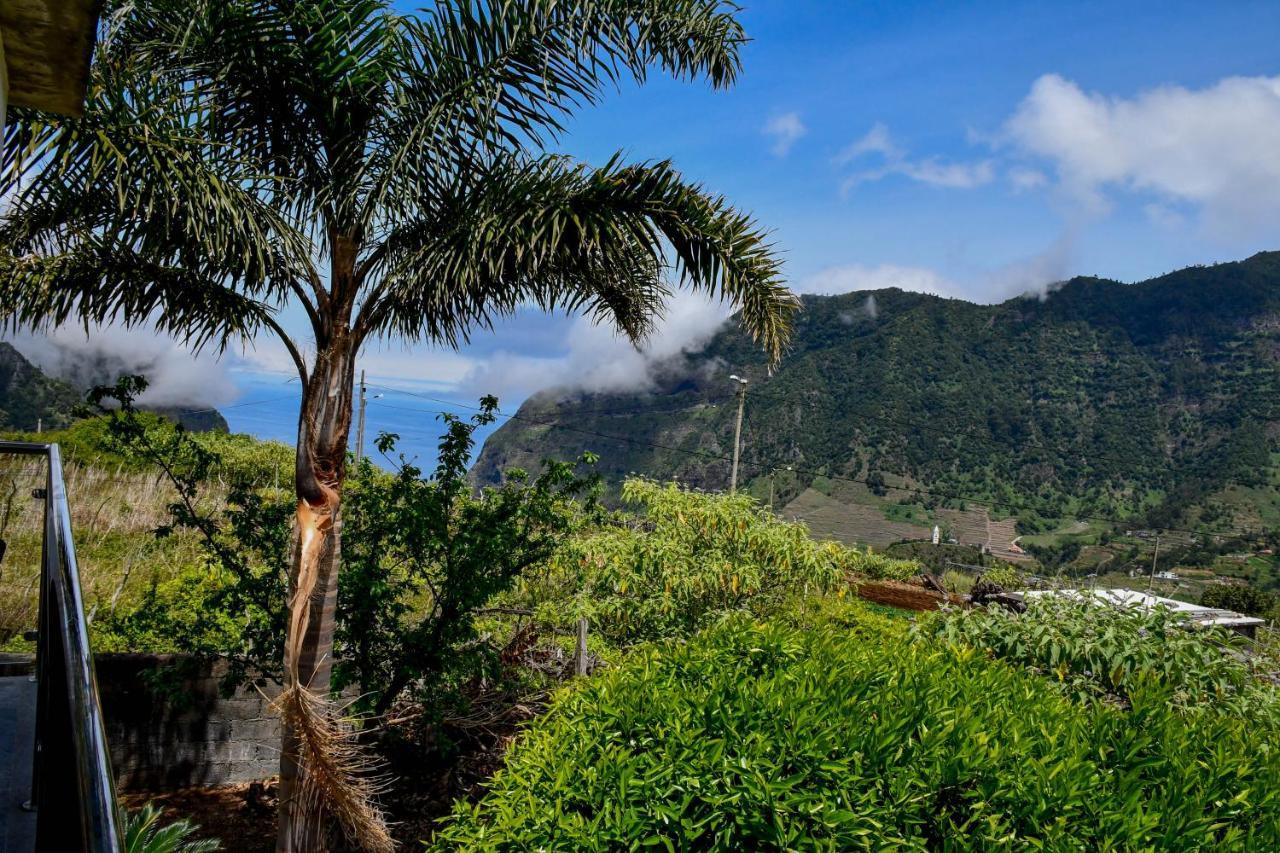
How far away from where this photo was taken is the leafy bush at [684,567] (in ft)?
22.6

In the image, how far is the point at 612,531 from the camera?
743 cm

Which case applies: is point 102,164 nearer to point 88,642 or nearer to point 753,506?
point 88,642

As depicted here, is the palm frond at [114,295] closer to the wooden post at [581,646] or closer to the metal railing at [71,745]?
the wooden post at [581,646]

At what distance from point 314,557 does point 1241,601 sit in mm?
26569

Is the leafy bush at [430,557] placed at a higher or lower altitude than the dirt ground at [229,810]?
higher

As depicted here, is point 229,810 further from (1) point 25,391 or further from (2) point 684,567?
(1) point 25,391

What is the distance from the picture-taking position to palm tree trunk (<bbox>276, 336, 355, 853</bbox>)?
507 centimetres

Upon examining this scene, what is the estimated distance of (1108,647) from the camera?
15.7ft

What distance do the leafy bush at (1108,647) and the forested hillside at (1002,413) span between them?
65777 millimetres

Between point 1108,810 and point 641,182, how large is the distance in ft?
13.8

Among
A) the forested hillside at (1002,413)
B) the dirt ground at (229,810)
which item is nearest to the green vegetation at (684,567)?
the dirt ground at (229,810)

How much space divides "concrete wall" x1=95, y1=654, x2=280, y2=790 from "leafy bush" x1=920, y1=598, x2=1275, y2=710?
6.01 m

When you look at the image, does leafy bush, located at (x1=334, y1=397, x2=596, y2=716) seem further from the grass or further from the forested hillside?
the forested hillside

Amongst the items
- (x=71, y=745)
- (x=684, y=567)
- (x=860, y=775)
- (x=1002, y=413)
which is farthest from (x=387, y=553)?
(x=1002, y=413)
